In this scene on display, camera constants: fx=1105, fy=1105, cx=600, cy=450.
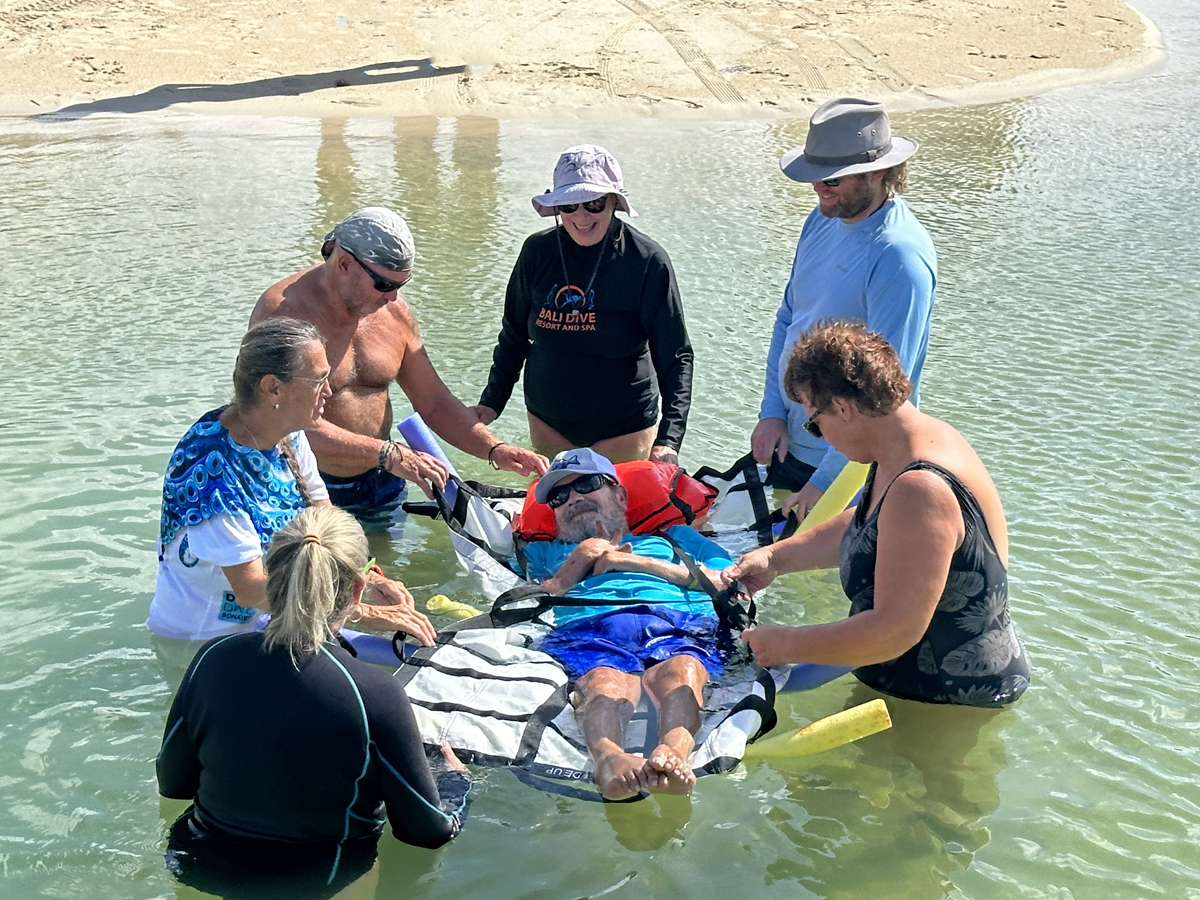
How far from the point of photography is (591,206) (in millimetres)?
5043

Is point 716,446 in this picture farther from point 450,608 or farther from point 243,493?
point 243,493

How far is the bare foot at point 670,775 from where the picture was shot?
133 inches

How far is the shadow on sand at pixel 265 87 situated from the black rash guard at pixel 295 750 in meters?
14.9

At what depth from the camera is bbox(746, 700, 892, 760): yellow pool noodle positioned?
11.6 ft

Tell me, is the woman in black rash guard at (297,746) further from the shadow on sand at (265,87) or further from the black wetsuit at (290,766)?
the shadow on sand at (265,87)

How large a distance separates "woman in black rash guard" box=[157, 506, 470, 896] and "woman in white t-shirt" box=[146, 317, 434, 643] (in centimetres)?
68

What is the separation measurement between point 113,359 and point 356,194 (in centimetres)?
467

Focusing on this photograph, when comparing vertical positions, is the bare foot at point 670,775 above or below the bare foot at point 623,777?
above

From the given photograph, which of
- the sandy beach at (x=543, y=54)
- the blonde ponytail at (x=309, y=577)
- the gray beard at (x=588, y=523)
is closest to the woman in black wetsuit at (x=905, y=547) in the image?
the blonde ponytail at (x=309, y=577)

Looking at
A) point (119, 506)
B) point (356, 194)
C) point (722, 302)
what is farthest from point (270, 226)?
point (119, 506)

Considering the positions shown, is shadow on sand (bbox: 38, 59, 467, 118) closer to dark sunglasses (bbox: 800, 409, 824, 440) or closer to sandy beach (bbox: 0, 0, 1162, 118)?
sandy beach (bbox: 0, 0, 1162, 118)

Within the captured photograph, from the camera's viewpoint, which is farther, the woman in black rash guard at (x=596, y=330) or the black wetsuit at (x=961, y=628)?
the woman in black rash guard at (x=596, y=330)

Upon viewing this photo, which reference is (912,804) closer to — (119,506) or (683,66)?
(119,506)

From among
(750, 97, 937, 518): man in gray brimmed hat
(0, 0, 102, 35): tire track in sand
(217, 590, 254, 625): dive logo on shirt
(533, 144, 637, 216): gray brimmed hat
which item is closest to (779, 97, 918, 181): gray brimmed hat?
(750, 97, 937, 518): man in gray brimmed hat
